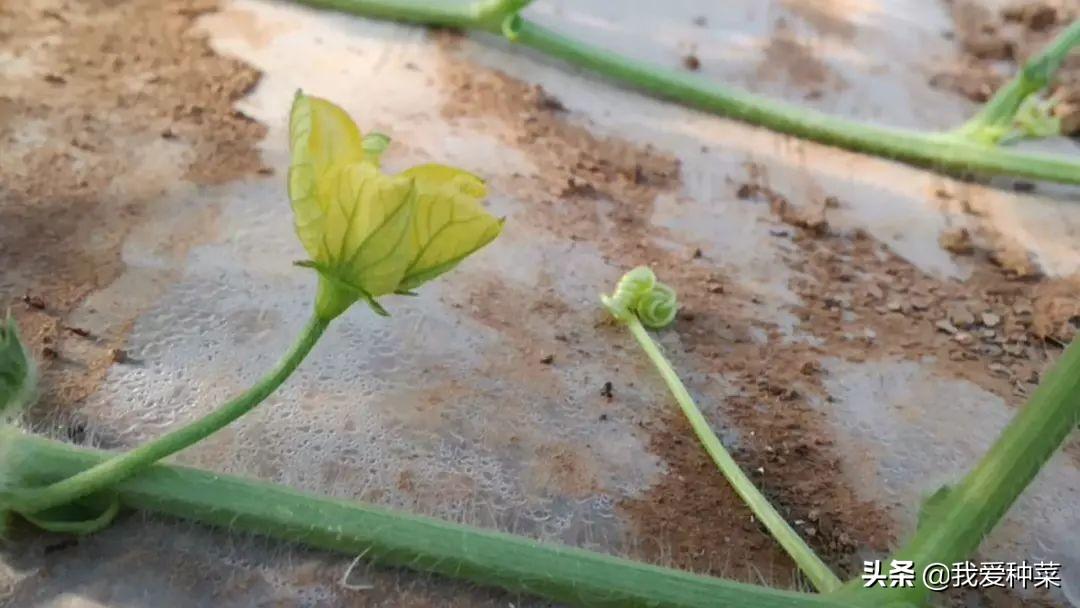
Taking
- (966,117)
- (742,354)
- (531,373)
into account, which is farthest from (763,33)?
(531,373)

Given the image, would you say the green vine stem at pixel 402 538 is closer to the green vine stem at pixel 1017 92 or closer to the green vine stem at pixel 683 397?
the green vine stem at pixel 683 397

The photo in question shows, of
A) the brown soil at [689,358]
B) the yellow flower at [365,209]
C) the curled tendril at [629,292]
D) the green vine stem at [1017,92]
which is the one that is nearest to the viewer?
the yellow flower at [365,209]

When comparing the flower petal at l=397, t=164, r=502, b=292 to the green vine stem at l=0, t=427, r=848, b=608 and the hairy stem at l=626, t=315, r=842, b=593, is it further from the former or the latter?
the hairy stem at l=626, t=315, r=842, b=593

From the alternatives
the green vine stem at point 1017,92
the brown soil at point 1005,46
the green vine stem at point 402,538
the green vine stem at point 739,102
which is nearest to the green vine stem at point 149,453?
the green vine stem at point 402,538

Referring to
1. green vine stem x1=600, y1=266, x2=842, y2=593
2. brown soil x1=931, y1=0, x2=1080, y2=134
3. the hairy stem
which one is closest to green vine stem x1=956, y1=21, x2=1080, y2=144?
brown soil x1=931, y1=0, x2=1080, y2=134

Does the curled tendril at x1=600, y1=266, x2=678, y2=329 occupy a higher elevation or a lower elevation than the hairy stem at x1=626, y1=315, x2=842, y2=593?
higher

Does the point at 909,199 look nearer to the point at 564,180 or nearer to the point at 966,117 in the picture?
the point at 966,117

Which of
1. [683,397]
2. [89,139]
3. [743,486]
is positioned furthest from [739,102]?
[89,139]
